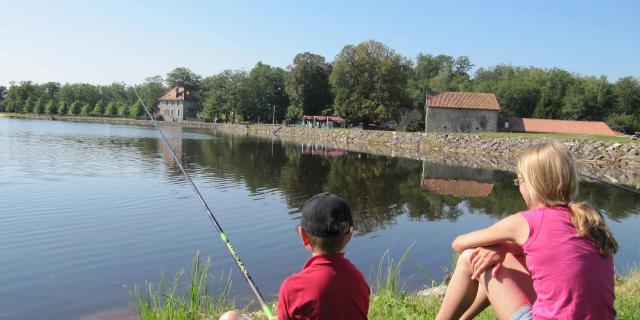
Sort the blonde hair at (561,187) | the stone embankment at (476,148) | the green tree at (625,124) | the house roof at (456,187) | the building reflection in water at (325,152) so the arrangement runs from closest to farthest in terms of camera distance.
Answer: the blonde hair at (561,187) → the house roof at (456,187) → the stone embankment at (476,148) → the building reflection in water at (325,152) → the green tree at (625,124)

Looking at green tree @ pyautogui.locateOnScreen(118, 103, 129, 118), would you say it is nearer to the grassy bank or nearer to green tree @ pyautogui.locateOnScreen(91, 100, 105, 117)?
green tree @ pyautogui.locateOnScreen(91, 100, 105, 117)

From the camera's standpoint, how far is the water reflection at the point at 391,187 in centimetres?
1399

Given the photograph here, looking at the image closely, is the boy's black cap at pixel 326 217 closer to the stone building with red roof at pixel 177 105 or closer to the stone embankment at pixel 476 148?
the stone embankment at pixel 476 148

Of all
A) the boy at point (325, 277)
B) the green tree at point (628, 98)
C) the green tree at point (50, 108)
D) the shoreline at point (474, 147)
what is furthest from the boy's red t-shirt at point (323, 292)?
the green tree at point (50, 108)

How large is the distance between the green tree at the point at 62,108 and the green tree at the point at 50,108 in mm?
1344

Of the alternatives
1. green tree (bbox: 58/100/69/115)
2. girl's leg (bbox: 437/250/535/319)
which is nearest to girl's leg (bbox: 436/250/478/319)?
girl's leg (bbox: 437/250/535/319)

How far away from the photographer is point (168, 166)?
2186cm

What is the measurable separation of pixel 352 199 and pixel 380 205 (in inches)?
44.8

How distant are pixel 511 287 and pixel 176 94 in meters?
110

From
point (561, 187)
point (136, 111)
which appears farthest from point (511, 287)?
point (136, 111)

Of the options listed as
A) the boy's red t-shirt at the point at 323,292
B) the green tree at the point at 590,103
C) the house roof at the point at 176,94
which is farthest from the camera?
the house roof at the point at 176,94

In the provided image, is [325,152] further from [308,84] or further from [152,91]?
[152,91]

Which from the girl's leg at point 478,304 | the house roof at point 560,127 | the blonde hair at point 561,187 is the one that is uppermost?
the house roof at point 560,127

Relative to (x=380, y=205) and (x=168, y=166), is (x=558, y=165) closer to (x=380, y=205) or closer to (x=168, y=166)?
(x=380, y=205)
